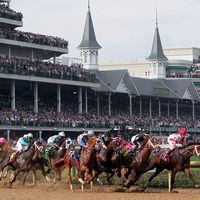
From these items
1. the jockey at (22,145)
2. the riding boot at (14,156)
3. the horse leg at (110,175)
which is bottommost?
the horse leg at (110,175)

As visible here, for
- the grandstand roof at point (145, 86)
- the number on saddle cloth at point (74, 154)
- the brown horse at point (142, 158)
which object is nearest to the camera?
the brown horse at point (142, 158)

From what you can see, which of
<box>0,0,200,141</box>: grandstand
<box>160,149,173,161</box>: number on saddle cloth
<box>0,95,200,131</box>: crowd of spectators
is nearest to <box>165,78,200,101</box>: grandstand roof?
<box>0,0,200,141</box>: grandstand

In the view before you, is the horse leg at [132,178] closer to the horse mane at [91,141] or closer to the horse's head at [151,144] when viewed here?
the horse's head at [151,144]

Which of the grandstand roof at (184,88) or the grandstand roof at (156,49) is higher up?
the grandstand roof at (156,49)

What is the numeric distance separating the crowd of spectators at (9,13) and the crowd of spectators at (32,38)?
1.05 metres

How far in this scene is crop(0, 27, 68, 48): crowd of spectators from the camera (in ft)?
183

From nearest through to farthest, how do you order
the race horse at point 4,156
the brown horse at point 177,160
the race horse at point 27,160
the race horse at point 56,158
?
the brown horse at point 177,160, the race horse at point 27,160, the race horse at point 56,158, the race horse at point 4,156

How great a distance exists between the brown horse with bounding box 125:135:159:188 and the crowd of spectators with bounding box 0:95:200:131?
1074 inches

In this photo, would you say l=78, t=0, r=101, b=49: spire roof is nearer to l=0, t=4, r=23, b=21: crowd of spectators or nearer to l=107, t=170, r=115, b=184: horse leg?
l=0, t=4, r=23, b=21: crowd of spectators

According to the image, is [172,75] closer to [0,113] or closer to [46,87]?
[46,87]

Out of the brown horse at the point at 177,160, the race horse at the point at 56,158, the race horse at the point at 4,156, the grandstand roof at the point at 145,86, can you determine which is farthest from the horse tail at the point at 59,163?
the grandstand roof at the point at 145,86

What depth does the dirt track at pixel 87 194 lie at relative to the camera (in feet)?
66.1

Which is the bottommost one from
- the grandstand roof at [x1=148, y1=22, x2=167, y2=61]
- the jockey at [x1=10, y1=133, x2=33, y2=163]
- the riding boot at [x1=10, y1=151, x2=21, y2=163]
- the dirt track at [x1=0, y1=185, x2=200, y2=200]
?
the dirt track at [x1=0, y1=185, x2=200, y2=200]

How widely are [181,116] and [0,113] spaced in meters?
33.7
